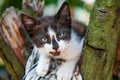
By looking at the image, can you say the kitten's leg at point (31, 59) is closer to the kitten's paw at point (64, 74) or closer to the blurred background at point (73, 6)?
the kitten's paw at point (64, 74)

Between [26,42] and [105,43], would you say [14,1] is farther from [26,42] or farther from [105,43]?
[105,43]

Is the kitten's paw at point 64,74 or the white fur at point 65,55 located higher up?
the white fur at point 65,55

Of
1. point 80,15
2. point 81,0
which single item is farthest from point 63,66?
point 81,0

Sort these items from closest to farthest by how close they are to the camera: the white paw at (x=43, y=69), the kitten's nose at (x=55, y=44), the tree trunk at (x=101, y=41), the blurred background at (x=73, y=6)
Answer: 1. the tree trunk at (x=101, y=41)
2. the kitten's nose at (x=55, y=44)
3. the white paw at (x=43, y=69)
4. the blurred background at (x=73, y=6)

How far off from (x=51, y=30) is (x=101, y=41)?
0.93 feet

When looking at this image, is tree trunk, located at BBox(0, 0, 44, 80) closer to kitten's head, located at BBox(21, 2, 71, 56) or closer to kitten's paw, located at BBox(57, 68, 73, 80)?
kitten's head, located at BBox(21, 2, 71, 56)

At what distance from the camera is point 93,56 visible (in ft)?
5.03

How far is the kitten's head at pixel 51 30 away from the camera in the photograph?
1664 mm

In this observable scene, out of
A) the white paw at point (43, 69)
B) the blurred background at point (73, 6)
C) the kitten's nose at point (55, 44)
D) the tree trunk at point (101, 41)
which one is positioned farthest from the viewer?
the blurred background at point (73, 6)

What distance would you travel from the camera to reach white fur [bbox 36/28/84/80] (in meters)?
1.66

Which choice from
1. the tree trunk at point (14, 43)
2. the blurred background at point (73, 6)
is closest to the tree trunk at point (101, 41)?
the tree trunk at point (14, 43)

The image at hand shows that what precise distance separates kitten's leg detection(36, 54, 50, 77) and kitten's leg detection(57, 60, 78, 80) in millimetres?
74

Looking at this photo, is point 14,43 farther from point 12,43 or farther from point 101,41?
point 101,41

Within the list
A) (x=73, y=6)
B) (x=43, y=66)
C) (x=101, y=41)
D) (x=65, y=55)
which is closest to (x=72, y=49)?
(x=65, y=55)
